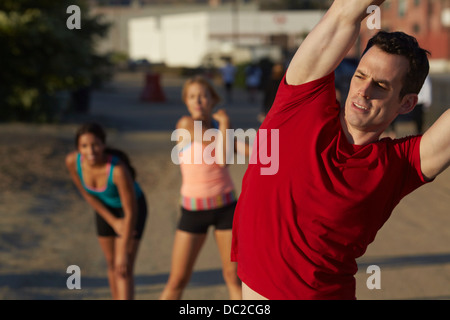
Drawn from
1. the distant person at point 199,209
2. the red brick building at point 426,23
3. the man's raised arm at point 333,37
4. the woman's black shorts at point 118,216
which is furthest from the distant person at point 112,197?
the red brick building at point 426,23

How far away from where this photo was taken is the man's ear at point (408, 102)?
2449 millimetres

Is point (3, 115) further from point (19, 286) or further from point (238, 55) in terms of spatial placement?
point (238, 55)

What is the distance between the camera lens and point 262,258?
2.41 metres

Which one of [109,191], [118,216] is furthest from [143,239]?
[109,191]

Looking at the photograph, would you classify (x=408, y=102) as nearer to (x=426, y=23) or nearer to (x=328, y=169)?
(x=328, y=169)

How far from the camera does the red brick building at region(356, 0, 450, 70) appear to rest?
210 feet

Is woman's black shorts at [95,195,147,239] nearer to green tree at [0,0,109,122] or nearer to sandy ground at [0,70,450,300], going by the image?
sandy ground at [0,70,450,300]

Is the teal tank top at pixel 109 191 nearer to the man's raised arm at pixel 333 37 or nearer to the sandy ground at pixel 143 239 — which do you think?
the sandy ground at pixel 143 239

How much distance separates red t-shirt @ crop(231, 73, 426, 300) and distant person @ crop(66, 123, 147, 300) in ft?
10.9

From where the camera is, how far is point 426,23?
7088 centimetres

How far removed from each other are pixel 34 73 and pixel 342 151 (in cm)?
1876

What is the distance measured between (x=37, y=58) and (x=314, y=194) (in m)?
18.8

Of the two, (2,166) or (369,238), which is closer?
(369,238)

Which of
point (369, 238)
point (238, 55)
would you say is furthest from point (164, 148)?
point (238, 55)
